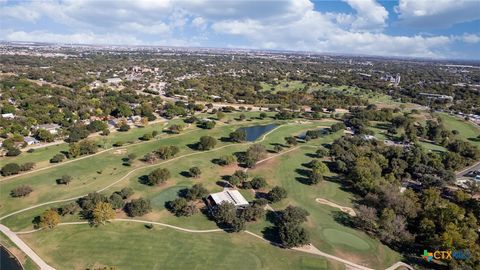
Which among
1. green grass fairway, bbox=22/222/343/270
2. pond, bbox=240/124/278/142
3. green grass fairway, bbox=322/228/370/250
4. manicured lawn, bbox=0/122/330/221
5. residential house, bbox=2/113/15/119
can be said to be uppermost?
residential house, bbox=2/113/15/119

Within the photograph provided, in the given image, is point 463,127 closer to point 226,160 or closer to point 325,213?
point 325,213

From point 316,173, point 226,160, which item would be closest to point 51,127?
point 226,160

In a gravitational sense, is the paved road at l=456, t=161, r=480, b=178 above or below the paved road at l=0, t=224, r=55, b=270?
above

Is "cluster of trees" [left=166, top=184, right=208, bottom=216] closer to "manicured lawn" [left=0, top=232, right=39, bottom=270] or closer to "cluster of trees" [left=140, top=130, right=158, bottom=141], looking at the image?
"manicured lawn" [left=0, top=232, right=39, bottom=270]

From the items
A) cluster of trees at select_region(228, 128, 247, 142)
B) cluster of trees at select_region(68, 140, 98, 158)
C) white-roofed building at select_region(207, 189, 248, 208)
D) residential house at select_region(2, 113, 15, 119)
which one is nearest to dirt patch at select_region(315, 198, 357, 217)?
white-roofed building at select_region(207, 189, 248, 208)

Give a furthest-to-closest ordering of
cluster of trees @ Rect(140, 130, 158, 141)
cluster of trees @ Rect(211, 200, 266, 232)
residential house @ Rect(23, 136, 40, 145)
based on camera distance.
Answer: cluster of trees @ Rect(140, 130, 158, 141)
residential house @ Rect(23, 136, 40, 145)
cluster of trees @ Rect(211, 200, 266, 232)

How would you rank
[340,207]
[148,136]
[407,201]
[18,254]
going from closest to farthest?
[18,254] < [407,201] < [340,207] < [148,136]

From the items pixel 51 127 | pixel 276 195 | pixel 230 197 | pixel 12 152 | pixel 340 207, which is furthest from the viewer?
pixel 51 127
